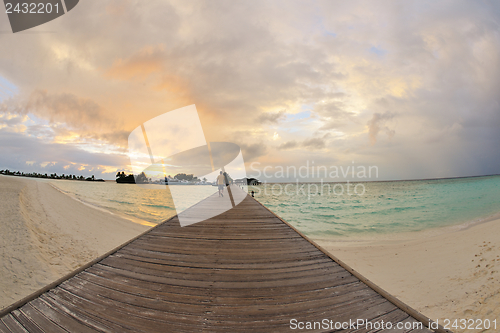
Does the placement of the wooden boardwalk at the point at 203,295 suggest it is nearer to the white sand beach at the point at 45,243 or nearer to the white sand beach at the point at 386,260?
the white sand beach at the point at 386,260

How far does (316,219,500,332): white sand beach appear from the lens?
4.76 metres

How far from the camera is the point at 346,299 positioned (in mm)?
2383

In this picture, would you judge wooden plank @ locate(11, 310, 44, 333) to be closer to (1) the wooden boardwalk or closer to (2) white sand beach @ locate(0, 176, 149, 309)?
→ (1) the wooden boardwalk

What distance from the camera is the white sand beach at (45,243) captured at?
6.00 meters

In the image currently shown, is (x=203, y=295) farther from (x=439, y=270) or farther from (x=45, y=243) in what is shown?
(x=45, y=243)

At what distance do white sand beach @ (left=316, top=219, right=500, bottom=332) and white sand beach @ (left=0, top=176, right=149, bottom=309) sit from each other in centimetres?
1132

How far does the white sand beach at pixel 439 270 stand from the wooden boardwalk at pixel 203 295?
13.0 ft

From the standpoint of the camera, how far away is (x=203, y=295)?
7.91 feet

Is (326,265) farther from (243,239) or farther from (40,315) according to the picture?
(40,315)

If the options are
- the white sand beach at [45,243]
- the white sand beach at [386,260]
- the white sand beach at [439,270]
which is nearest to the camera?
the white sand beach at [439,270]

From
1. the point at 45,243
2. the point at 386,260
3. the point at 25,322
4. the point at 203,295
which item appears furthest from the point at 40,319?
the point at 386,260

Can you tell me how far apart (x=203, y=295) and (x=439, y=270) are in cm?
904

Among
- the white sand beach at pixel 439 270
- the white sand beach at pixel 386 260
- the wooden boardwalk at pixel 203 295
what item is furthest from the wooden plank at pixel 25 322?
the white sand beach at pixel 439 270

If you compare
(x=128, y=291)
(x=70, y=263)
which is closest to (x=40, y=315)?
(x=128, y=291)
